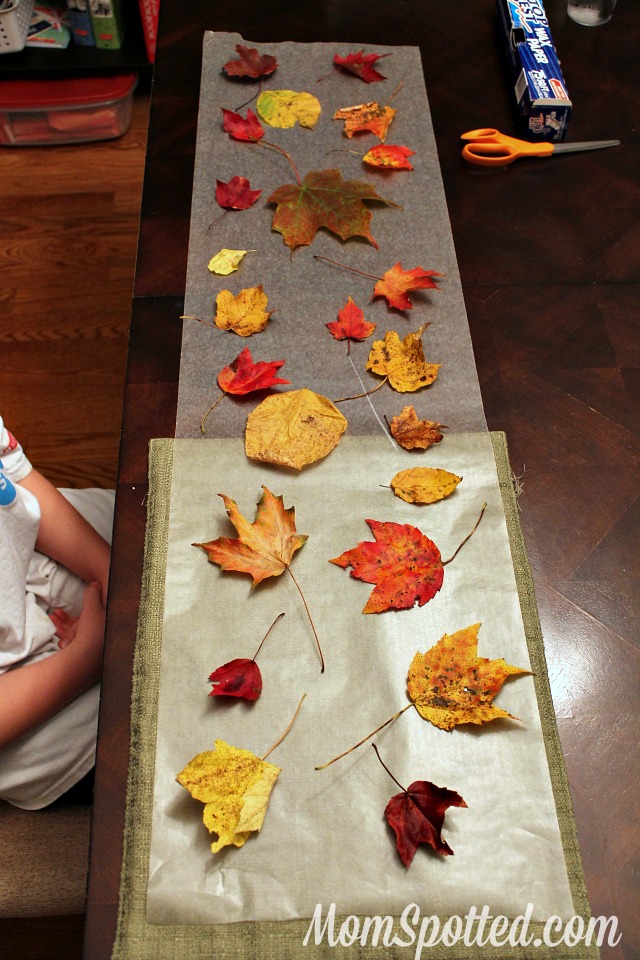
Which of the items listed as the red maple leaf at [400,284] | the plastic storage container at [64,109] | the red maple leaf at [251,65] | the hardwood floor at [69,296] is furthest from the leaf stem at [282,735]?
the plastic storage container at [64,109]

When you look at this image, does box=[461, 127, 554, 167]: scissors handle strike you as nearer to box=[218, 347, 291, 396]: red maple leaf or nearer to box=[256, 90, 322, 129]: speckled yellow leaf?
box=[256, 90, 322, 129]: speckled yellow leaf

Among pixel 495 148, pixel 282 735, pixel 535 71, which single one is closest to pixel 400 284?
pixel 495 148

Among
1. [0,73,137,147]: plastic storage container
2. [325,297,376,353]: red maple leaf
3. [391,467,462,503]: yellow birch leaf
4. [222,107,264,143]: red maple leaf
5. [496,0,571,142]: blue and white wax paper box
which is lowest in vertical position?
[0,73,137,147]: plastic storage container

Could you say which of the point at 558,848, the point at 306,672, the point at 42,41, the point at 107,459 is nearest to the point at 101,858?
the point at 306,672

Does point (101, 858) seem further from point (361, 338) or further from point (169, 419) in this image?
point (361, 338)

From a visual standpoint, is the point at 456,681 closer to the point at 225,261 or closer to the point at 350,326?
the point at 350,326

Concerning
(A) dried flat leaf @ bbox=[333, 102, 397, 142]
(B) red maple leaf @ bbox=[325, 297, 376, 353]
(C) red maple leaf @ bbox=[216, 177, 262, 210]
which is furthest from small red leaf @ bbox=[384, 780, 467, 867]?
(A) dried flat leaf @ bbox=[333, 102, 397, 142]

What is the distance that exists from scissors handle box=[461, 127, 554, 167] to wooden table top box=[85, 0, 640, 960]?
0.6 inches

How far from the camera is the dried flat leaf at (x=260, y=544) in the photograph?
70 cm

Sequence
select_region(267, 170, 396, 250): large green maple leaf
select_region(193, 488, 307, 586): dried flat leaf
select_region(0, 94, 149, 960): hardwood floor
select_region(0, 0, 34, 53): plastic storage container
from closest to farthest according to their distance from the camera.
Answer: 1. select_region(193, 488, 307, 586): dried flat leaf
2. select_region(267, 170, 396, 250): large green maple leaf
3. select_region(0, 94, 149, 960): hardwood floor
4. select_region(0, 0, 34, 53): plastic storage container

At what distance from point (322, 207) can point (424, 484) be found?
0.40 metres

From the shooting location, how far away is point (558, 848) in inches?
23.5

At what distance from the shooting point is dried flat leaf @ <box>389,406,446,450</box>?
78 cm

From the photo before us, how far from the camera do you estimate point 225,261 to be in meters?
0.91
